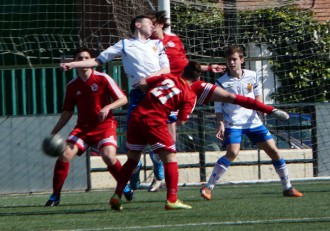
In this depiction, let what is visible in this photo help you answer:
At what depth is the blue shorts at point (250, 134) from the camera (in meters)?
Result: 10.7

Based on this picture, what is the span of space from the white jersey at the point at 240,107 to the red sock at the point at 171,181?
1.98 metres

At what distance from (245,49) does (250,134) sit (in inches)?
162

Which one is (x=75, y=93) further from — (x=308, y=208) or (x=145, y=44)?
(x=308, y=208)

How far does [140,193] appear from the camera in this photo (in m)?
12.4

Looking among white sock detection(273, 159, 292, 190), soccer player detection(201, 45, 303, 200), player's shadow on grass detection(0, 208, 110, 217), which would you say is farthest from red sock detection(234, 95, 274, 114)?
player's shadow on grass detection(0, 208, 110, 217)

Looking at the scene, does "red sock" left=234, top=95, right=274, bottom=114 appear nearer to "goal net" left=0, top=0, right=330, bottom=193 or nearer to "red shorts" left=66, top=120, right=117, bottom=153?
"red shorts" left=66, top=120, right=117, bottom=153

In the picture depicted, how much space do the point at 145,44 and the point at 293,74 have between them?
20.7 feet

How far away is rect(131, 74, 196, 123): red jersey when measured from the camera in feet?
29.3

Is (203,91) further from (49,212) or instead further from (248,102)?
(49,212)

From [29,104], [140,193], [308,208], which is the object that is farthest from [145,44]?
[29,104]

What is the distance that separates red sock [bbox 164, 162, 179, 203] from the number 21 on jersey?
608 millimetres

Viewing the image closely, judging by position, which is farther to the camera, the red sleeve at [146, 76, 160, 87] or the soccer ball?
the soccer ball

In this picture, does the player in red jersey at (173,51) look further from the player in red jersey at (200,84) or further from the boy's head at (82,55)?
the boy's head at (82,55)

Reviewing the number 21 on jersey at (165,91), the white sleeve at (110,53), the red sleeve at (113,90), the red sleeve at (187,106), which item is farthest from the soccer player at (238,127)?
the number 21 on jersey at (165,91)
